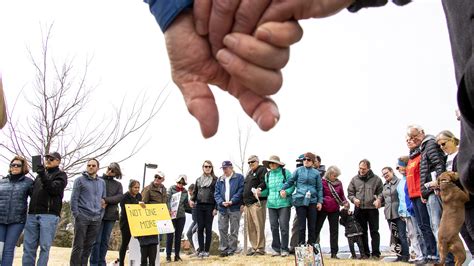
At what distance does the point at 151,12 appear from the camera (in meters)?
1.20

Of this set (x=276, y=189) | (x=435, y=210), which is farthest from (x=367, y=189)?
(x=435, y=210)

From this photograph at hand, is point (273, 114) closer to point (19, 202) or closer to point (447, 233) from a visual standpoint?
point (447, 233)

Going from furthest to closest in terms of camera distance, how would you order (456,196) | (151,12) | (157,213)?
(157,213)
(456,196)
(151,12)

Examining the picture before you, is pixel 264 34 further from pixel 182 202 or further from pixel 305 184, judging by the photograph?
pixel 182 202

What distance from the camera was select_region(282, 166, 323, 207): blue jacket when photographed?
789 centimetres


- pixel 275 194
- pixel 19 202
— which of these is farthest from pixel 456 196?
pixel 19 202

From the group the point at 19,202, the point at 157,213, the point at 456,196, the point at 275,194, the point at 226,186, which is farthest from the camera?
the point at 226,186

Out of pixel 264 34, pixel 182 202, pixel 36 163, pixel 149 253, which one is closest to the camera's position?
pixel 264 34

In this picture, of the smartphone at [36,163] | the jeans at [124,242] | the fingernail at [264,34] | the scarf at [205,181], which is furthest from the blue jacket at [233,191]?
the fingernail at [264,34]

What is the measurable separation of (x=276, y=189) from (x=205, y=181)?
59.9 inches

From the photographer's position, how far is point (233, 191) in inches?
345

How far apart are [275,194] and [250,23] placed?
7.26m

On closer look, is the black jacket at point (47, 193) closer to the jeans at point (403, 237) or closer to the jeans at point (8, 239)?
the jeans at point (8, 239)

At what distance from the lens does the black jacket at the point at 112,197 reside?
7.22 metres
